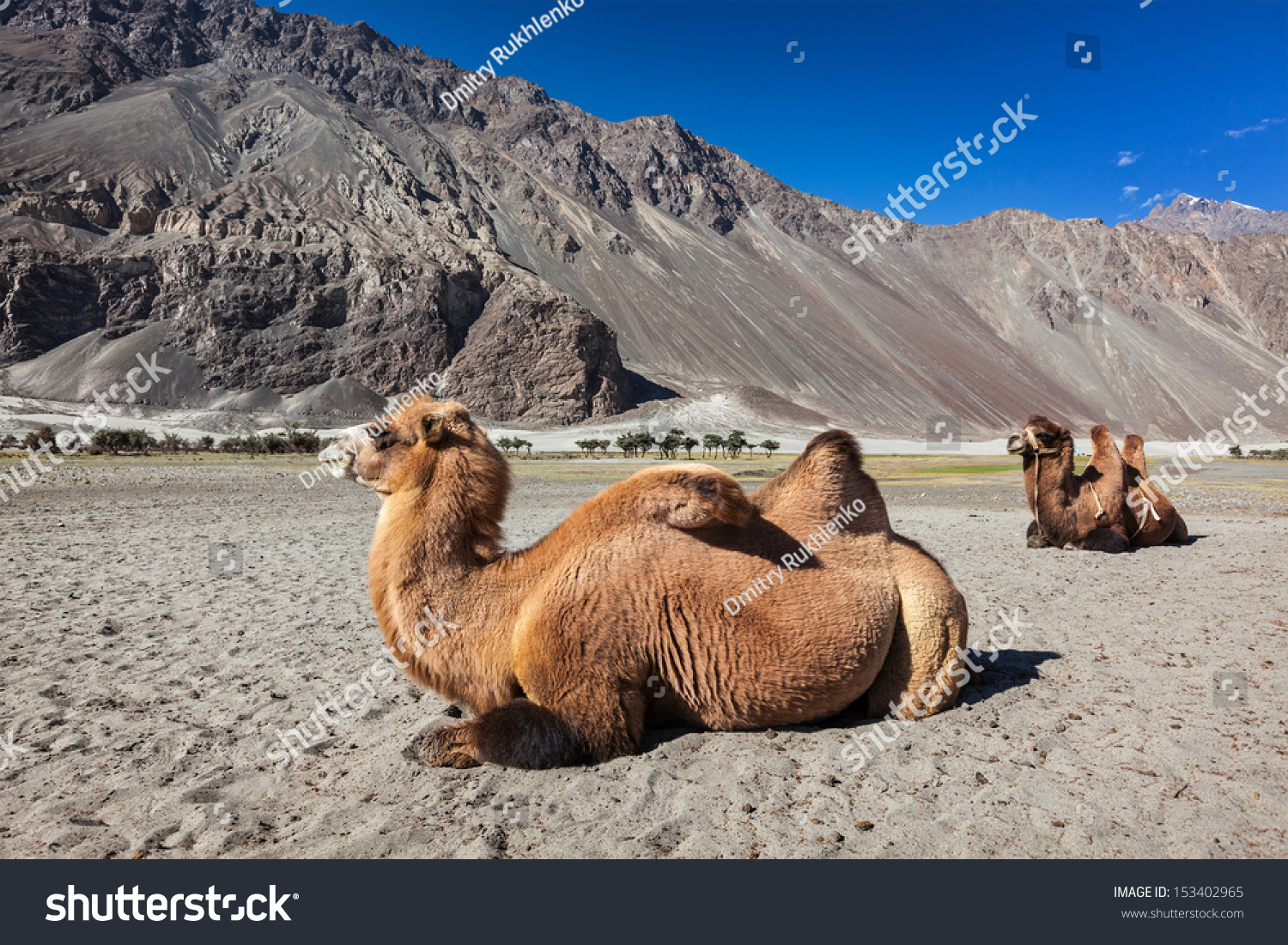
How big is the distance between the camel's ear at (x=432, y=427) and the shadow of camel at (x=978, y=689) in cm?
240

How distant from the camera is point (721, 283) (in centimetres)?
19212

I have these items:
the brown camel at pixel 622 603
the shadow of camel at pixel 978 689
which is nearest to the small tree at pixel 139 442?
the brown camel at pixel 622 603

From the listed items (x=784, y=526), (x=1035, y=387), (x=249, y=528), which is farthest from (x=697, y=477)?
(x=1035, y=387)

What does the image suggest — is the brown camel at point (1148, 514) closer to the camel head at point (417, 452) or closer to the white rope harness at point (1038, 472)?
the white rope harness at point (1038, 472)

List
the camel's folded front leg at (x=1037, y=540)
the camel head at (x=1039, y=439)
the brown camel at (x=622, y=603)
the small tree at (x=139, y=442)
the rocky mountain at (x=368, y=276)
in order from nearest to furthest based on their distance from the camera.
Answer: the brown camel at (x=622, y=603) < the camel head at (x=1039, y=439) < the camel's folded front leg at (x=1037, y=540) < the small tree at (x=139, y=442) < the rocky mountain at (x=368, y=276)

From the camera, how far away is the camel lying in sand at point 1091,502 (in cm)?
1288

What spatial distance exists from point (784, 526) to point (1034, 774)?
2121 mm

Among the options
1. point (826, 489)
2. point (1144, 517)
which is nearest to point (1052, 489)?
point (1144, 517)

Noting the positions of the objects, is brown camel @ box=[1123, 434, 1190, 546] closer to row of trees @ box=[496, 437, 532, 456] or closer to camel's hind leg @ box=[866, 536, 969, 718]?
camel's hind leg @ box=[866, 536, 969, 718]

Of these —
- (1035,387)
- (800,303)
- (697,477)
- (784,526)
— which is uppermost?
(800,303)

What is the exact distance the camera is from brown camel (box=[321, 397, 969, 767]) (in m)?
4.26

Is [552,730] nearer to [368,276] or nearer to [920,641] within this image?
[920,641]

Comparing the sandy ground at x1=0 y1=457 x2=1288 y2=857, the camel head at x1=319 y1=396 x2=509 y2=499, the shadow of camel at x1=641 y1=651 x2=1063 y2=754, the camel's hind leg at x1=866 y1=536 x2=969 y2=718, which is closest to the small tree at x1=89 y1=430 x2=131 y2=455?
the sandy ground at x1=0 y1=457 x2=1288 y2=857
